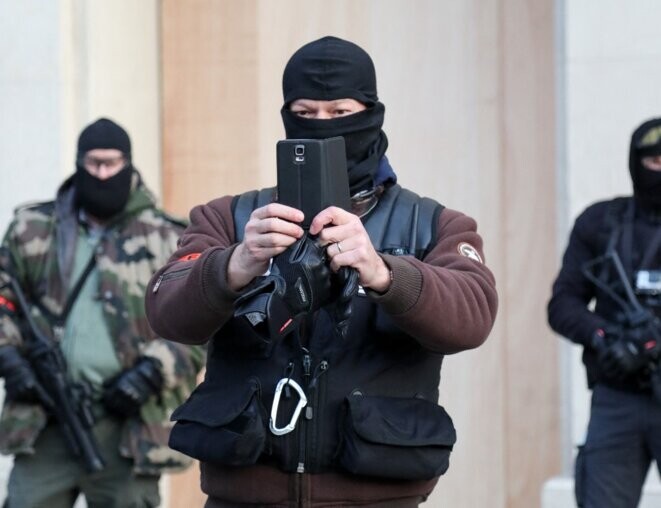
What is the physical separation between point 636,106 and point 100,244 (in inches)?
100

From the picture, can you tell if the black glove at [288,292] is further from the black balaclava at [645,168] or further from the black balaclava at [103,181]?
the black balaclava at [645,168]

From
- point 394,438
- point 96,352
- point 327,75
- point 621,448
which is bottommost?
point 621,448

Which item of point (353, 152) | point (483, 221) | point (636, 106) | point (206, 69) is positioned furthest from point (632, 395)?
point (206, 69)

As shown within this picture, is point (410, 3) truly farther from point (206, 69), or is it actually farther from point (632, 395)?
point (632, 395)

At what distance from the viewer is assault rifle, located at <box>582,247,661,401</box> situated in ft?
19.0

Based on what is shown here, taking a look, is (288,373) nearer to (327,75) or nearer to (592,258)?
(327,75)

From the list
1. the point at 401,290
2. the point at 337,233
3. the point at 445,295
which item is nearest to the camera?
the point at 337,233

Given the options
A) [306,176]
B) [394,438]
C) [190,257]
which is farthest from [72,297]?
[306,176]

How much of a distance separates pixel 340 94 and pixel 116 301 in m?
2.52

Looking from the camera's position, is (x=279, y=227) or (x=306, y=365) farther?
(x=306, y=365)

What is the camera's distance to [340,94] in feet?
11.5

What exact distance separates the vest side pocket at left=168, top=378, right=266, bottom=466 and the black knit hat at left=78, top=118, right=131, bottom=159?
2.75 meters

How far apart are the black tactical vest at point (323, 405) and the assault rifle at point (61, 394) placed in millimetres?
2277

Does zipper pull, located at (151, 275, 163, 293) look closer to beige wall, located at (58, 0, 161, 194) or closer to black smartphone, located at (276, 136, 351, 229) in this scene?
black smartphone, located at (276, 136, 351, 229)
